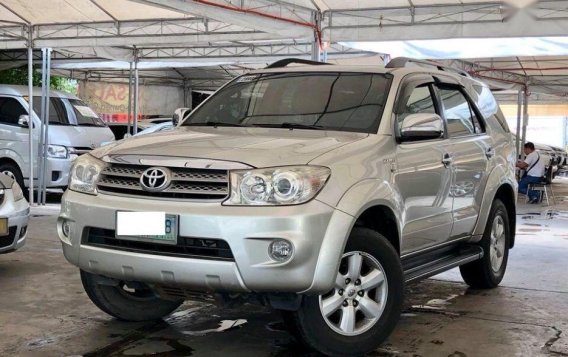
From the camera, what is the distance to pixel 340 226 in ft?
11.4

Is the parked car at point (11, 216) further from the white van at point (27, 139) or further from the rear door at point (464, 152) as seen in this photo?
the white van at point (27, 139)

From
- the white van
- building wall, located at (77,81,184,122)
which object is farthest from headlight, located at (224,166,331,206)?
building wall, located at (77,81,184,122)

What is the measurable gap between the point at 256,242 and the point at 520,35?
7703 mm

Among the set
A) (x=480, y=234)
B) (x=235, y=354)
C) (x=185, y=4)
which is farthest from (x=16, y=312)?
(x=185, y=4)

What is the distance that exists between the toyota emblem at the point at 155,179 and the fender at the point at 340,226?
0.87 metres

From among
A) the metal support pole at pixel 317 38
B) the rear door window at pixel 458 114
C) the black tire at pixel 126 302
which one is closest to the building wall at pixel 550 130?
the metal support pole at pixel 317 38

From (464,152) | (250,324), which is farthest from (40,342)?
(464,152)

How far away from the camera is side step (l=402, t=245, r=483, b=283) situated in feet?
14.3

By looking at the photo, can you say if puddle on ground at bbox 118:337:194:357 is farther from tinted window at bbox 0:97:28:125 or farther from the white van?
tinted window at bbox 0:97:28:125

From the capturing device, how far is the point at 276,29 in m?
10.5

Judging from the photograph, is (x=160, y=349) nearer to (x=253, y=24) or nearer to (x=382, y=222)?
(x=382, y=222)

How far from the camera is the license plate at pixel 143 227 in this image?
347cm

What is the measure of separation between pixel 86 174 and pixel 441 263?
7.78 ft

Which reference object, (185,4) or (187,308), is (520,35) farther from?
(187,308)
